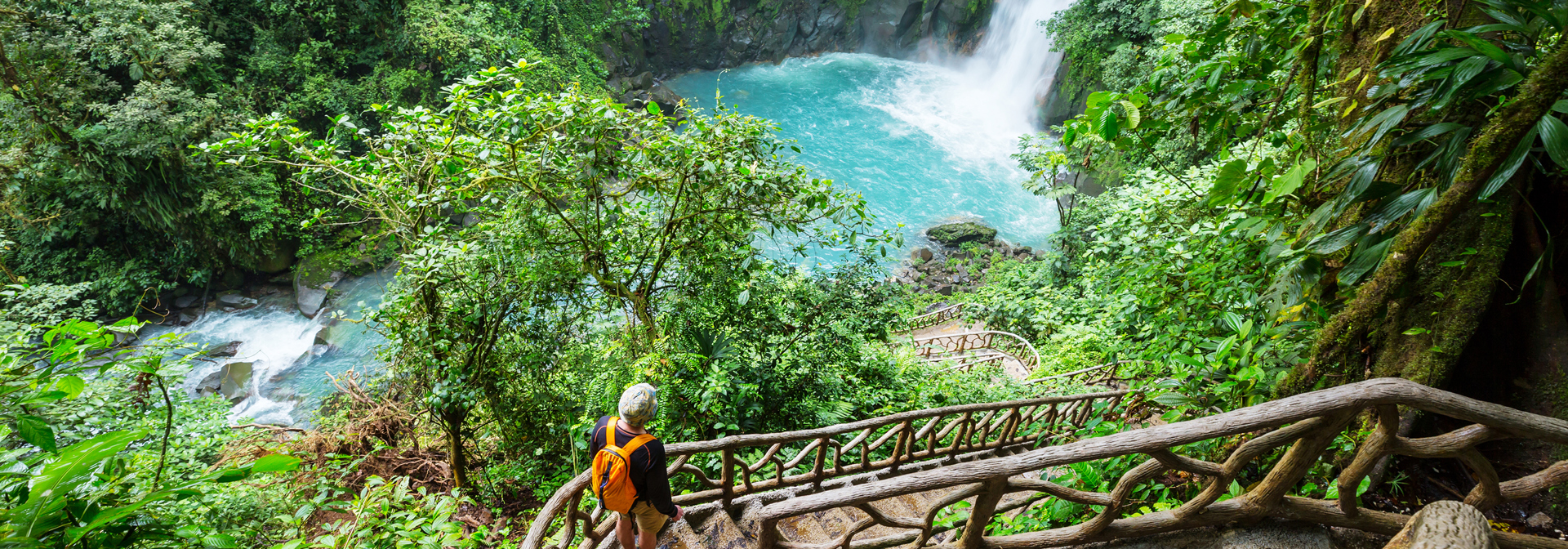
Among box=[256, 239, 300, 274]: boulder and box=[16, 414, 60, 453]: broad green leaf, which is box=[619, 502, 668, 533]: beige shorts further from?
box=[256, 239, 300, 274]: boulder

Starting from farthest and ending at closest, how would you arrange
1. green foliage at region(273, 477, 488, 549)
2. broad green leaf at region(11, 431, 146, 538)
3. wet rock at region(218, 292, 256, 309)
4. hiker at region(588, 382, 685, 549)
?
1. wet rock at region(218, 292, 256, 309)
2. hiker at region(588, 382, 685, 549)
3. green foliage at region(273, 477, 488, 549)
4. broad green leaf at region(11, 431, 146, 538)

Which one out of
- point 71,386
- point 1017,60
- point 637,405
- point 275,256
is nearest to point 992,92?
point 1017,60

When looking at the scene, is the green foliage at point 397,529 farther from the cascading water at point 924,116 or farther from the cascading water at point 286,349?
the cascading water at point 924,116

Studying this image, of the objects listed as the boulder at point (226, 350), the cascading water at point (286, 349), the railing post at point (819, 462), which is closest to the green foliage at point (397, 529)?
the railing post at point (819, 462)

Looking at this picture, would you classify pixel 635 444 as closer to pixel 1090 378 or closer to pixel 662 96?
pixel 1090 378

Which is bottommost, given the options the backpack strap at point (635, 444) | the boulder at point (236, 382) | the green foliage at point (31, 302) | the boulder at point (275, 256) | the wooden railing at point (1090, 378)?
the boulder at point (236, 382)

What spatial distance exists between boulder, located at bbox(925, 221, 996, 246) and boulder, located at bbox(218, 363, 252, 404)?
16412 mm

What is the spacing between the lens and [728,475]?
10.8 ft

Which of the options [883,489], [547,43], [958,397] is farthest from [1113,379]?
[547,43]

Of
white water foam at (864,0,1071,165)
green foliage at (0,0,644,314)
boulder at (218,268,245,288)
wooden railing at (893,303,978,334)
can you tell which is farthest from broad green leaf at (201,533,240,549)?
white water foam at (864,0,1071,165)

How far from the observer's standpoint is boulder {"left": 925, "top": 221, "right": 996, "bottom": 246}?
18.4 metres

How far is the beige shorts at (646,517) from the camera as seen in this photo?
9.98 ft

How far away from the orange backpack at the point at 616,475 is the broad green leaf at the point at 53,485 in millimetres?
1548

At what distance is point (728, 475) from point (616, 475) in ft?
2.17
